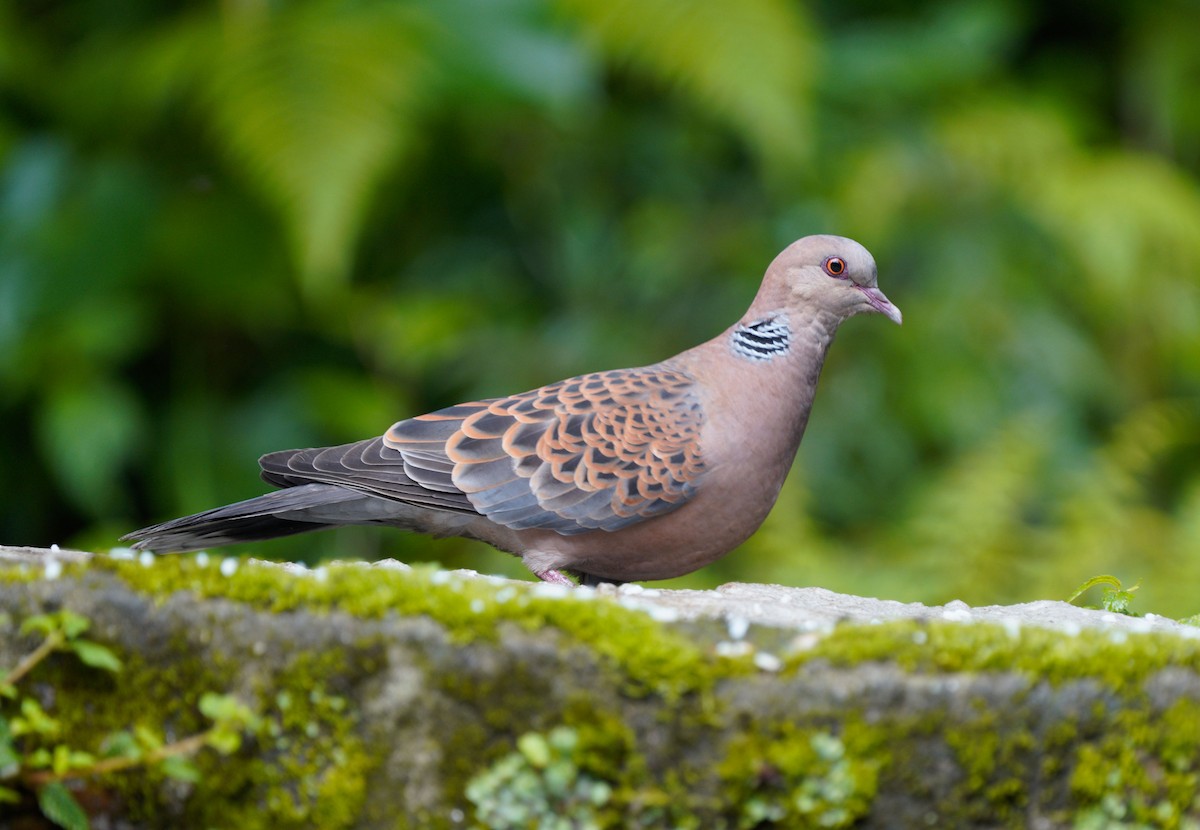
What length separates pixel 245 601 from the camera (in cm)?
218

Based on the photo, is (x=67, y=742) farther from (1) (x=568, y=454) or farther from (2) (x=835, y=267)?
(2) (x=835, y=267)

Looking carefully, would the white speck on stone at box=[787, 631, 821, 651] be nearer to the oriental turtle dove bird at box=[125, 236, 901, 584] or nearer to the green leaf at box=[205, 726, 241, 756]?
the green leaf at box=[205, 726, 241, 756]

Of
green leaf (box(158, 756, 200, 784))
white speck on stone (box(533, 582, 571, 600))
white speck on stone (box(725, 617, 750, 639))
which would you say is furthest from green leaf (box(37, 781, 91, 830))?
white speck on stone (box(725, 617, 750, 639))

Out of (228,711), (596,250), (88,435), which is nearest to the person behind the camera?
(228,711)

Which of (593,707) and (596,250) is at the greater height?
(596,250)

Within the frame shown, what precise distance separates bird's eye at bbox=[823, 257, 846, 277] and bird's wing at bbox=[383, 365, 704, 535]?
1.40 ft

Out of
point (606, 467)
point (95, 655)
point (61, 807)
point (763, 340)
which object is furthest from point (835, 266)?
point (61, 807)

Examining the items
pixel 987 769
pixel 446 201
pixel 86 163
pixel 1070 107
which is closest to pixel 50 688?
pixel 987 769

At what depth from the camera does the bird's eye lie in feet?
11.0

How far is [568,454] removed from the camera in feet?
10.6

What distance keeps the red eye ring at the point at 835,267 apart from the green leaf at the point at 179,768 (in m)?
1.94

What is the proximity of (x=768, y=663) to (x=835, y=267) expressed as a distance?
1519 millimetres

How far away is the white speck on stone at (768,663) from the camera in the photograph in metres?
2.07

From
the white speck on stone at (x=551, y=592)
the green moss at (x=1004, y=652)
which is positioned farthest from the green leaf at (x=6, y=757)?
the green moss at (x=1004, y=652)
